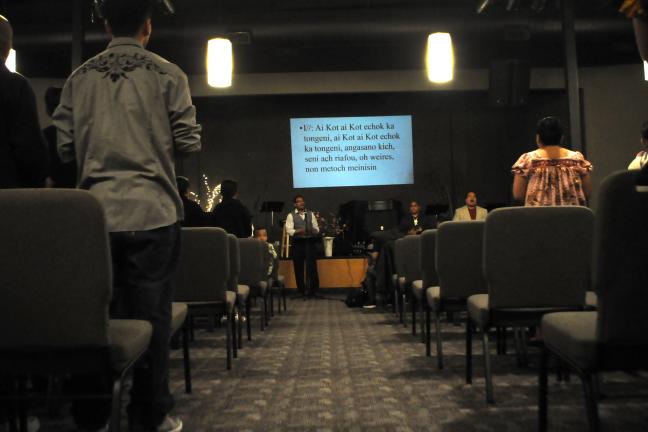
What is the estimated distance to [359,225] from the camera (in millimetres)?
11195

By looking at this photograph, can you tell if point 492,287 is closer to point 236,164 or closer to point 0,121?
point 0,121

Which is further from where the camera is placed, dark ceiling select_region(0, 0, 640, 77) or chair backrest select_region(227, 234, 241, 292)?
dark ceiling select_region(0, 0, 640, 77)

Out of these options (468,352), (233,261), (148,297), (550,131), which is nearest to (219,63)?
(233,261)

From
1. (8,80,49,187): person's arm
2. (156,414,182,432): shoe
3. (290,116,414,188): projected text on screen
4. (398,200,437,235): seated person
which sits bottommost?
(156,414,182,432): shoe

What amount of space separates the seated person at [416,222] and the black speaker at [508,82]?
1.88m

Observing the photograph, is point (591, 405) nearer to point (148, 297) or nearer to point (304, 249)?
point (148, 297)

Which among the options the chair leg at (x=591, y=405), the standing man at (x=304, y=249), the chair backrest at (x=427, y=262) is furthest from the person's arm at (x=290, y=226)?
the chair leg at (x=591, y=405)

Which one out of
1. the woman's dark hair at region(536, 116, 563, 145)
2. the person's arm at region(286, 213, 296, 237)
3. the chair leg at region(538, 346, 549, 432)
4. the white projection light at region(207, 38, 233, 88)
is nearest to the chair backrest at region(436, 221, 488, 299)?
the woman's dark hair at region(536, 116, 563, 145)

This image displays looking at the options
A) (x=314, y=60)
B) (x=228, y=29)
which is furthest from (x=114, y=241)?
(x=314, y=60)

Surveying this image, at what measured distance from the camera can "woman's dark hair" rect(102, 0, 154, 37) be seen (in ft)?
6.80

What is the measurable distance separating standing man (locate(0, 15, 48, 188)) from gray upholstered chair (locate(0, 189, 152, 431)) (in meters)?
0.49

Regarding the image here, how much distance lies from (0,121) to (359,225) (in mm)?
9306

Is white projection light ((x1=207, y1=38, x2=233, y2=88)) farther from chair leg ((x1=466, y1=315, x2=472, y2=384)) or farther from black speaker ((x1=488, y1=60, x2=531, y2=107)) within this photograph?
chair leg ((x1=466, y1=315, x2=472, y2=384))

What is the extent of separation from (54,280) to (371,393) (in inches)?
59.1
